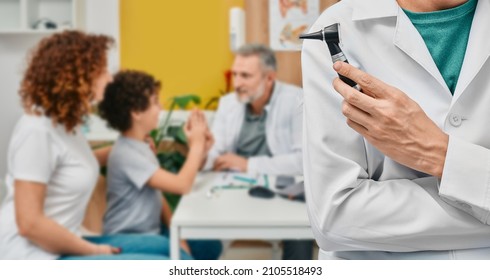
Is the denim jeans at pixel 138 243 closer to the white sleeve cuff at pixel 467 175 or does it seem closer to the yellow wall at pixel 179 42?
the yellow wall at pixel 179 42

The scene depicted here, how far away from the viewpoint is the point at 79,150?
4.55 ft

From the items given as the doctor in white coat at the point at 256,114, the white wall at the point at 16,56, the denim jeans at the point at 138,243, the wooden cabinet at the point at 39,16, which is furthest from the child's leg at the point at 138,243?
the wooden cabinet at the point at 39,16

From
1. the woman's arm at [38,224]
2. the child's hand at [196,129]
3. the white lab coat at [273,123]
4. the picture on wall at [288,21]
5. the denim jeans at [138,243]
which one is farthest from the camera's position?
the white lab coat at [273,123]

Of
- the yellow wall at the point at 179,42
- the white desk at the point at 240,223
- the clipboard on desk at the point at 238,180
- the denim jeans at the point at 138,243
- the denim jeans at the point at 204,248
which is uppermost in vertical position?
the yellow wall at the point at 179,42

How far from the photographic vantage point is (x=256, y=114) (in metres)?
2.26

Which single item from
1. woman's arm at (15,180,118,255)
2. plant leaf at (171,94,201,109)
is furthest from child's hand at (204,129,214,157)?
woman's arm at (15,180,118,255)

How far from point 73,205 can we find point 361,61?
100 centimetres

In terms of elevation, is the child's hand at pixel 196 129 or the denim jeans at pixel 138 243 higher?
the child's hand at pixel 196 129

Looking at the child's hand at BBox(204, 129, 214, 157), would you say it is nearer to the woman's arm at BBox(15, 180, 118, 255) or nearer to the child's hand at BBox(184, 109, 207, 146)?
the child's hand at BBox(184, 109, 207, 146)

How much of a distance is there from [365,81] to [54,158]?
97cm

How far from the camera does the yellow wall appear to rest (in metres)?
1.99

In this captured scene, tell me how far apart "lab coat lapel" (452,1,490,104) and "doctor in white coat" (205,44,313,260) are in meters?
1.46

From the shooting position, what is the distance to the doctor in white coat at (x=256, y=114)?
7.07ft

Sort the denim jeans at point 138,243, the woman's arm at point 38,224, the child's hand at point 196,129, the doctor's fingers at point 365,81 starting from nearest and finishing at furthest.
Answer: the doctor's fingers at point 365,81 < the woman's arm at point 38,224 < the denim jeans at point 138,243 < the child's hand at point 196,129
